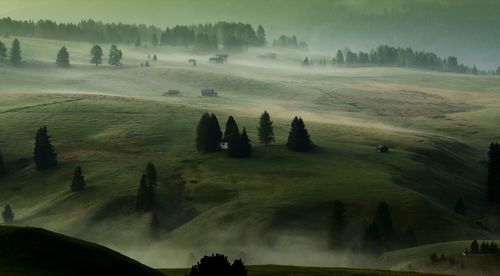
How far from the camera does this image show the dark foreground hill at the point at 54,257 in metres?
55.2

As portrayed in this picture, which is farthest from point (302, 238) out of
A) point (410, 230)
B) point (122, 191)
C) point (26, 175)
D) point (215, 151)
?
point (26, 175)

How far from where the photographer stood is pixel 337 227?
11644cm

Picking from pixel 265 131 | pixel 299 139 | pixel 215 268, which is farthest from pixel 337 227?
pixel 215 268

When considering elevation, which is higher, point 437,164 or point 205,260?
point 205,260

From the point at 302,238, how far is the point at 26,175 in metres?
69.2

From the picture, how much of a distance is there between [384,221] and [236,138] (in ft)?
169

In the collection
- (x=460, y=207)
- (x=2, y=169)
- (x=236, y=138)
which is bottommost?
(x=460, y=207)

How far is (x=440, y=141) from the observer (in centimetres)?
19175

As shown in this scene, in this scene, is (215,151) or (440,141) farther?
(440,141)

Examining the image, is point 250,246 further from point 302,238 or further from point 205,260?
point 205,260

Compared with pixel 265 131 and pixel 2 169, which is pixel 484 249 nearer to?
pixel 265 131

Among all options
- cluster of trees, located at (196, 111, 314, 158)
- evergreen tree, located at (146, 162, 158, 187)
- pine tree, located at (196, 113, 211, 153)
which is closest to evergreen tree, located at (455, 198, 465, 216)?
cluster of trees, located at (196, 111, 314, 158)

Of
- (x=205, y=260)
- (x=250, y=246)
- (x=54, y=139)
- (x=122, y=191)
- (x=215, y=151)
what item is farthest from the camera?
(x=54, y=139)

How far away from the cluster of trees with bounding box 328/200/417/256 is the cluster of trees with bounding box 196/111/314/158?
45.5m
